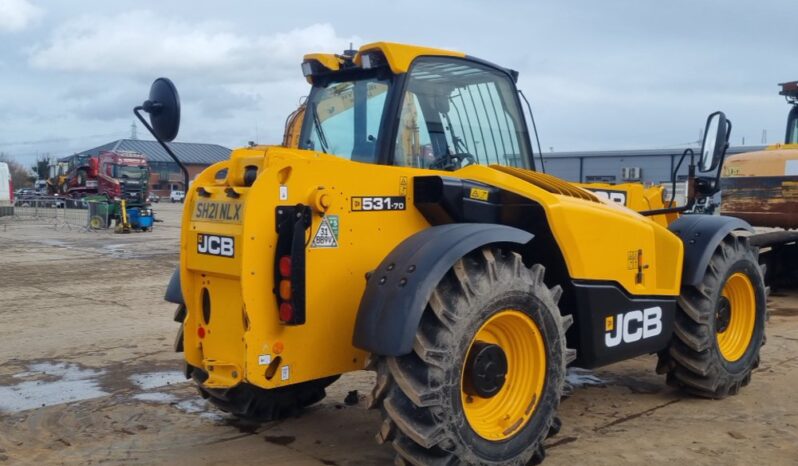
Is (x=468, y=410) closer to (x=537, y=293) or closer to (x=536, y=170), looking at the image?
(x=537, y=293)

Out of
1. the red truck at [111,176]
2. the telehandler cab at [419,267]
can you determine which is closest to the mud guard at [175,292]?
the telehandler cab at [419,267]

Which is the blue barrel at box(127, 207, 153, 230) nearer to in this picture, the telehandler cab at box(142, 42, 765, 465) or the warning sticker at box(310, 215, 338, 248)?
the telehandler cab at box(142, 42, 765, 465)

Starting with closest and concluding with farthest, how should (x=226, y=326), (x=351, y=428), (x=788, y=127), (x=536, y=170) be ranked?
(x=226, y=326), (x=351, y=428), (x=536, y=170), (x=788, y=127)

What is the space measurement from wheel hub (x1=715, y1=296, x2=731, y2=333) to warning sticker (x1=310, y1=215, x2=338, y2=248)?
3190mm

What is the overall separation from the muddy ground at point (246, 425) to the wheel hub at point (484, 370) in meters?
0.69

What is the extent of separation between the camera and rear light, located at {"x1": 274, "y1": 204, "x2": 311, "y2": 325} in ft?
12.5

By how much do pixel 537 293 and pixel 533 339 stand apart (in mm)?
271

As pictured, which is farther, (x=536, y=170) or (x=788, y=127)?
(x=788, y=127)

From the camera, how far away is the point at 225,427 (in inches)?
203

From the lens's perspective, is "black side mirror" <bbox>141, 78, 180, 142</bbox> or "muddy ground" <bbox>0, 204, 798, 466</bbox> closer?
"black side mirror" <bbox>141, 78, 180, 142</bbox>

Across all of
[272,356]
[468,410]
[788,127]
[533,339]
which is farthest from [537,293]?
[788,127]

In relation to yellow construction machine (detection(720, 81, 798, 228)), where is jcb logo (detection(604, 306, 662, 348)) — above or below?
below

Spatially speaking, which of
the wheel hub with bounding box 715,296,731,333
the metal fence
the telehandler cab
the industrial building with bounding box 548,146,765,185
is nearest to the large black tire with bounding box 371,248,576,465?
the telehandler cab

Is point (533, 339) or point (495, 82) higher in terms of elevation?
point (495, 82)
